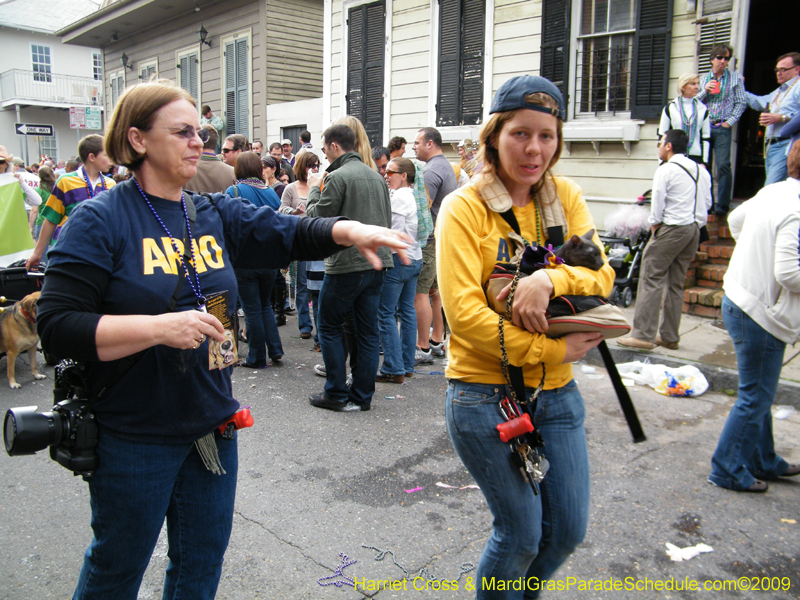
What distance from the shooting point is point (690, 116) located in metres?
7.56

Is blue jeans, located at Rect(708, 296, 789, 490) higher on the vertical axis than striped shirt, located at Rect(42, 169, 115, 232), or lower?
lower

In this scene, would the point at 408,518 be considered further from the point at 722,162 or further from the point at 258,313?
the point at 722,162

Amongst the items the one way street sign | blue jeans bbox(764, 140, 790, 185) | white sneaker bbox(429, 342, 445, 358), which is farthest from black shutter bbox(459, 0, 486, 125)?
the one way street sign

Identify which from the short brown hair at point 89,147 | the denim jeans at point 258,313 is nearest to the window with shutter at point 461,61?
the denim jeans at point 258,313

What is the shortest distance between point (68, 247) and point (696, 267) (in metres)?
7.97

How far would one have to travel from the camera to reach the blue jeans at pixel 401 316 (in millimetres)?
5789

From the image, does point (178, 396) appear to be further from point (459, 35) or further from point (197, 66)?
point (197, 66)

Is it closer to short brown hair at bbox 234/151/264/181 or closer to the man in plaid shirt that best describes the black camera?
short brown hair at bbox 234/151/264/181

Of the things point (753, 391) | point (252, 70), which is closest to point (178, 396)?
point (753, 391)

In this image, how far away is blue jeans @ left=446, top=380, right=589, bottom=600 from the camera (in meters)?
2.05

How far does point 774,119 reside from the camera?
7215 mm

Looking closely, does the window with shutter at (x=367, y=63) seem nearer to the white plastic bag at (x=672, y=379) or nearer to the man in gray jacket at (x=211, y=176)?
the man in gray jacket at (x=211, y=176)

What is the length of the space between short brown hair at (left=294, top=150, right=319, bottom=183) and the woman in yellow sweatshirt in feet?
17.3

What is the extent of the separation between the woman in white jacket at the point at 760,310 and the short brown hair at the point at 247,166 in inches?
179
